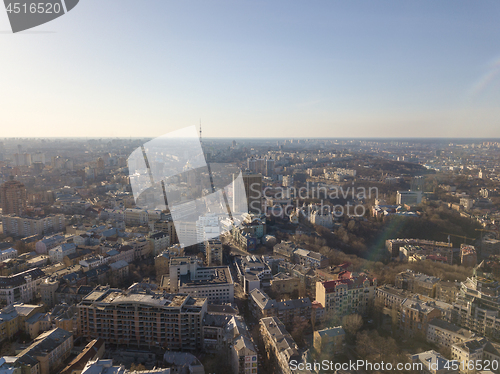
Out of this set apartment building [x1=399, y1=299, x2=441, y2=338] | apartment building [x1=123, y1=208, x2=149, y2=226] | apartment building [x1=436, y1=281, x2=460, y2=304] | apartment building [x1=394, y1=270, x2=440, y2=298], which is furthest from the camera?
apartment building [x1=123, y1=208, x2=149, y2=226]

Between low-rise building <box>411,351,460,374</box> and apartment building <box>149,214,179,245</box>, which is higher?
apartment building <box>149,214,179,245</box>

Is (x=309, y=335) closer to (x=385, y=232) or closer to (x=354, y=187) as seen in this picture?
(x=385, y=232)

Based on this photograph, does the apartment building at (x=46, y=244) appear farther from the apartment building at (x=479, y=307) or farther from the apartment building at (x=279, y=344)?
the apartment building at (x=479, y=307)

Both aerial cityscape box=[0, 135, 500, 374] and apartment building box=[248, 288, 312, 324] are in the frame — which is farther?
apartment building box=[248, 288, 312, 324]

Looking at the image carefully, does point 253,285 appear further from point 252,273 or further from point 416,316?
point 416,316

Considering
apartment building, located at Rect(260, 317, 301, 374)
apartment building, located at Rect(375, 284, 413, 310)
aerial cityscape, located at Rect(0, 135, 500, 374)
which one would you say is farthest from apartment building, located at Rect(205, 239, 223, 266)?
apartment building, located at Rect(375, 284, 413, 310)

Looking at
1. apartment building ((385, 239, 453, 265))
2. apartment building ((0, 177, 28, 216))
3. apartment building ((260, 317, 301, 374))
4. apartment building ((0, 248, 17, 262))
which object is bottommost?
apartment building ((385, 239, 453, 265))

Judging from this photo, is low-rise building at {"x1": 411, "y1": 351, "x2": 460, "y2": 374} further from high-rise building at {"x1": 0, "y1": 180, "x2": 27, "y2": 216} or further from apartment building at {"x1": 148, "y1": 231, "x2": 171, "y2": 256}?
high-rise building at {"x1": 0, "y1": 180, "x2": 27, "y2": 216}

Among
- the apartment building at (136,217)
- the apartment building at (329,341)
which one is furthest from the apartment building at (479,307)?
the apartment building at (136,217)
